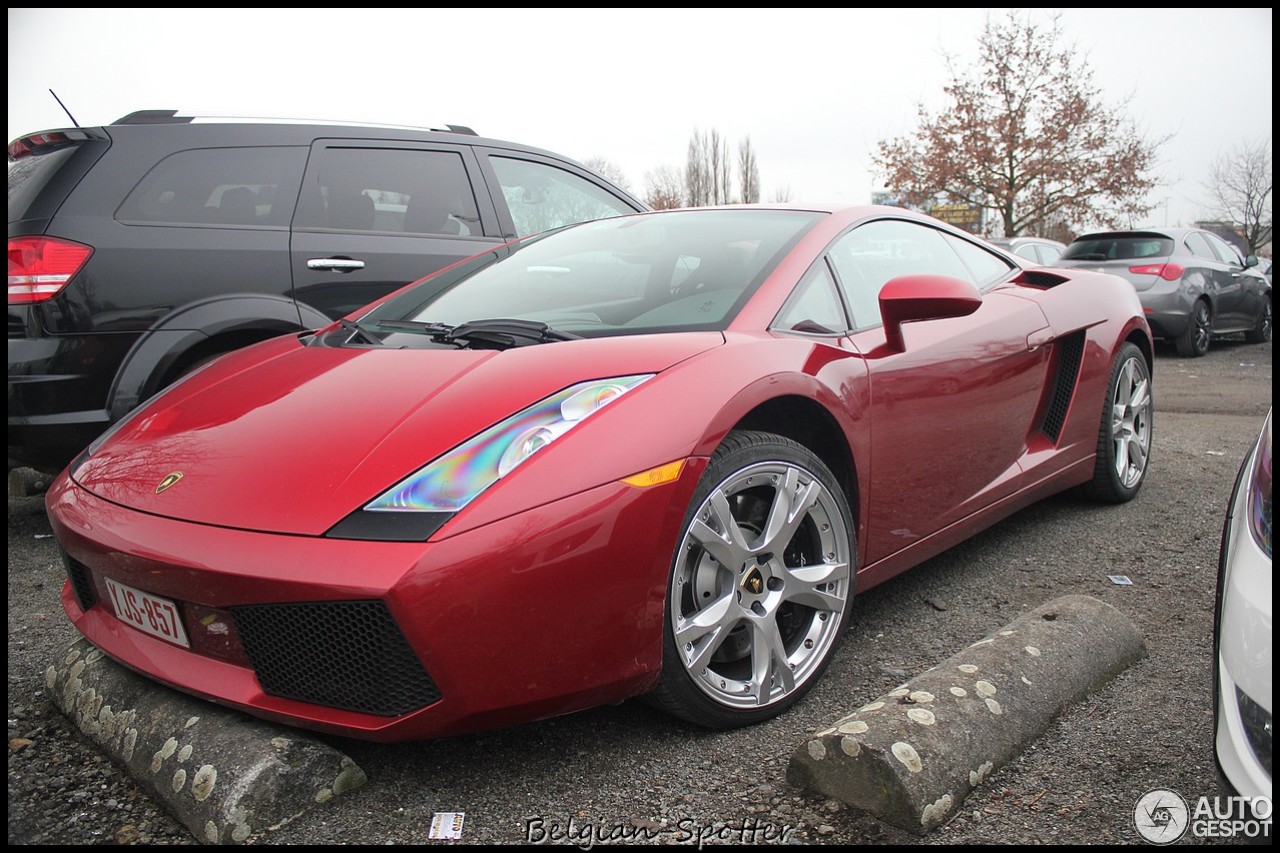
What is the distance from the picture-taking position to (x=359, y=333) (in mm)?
2740

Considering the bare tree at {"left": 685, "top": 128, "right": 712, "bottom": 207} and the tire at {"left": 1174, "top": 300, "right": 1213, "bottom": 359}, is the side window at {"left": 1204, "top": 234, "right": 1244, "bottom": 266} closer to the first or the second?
the tire at {"left": 1174, "top": 300, "right": 1213, "bottom": 359}

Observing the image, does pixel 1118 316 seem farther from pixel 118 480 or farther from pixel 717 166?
pixel 717 166

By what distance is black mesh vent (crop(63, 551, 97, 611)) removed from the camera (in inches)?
86.7

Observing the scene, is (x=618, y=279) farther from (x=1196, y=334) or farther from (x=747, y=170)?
(x=747, y=170)

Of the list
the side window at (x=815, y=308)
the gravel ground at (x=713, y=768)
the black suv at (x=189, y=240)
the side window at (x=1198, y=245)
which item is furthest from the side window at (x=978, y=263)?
the side window at (x=1198, y=245)

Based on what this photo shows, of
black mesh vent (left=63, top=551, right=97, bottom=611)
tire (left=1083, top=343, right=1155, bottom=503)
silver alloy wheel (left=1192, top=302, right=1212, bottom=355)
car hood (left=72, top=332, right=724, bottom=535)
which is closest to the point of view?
car hood (left=72, top=332, right=724, bottom=535)

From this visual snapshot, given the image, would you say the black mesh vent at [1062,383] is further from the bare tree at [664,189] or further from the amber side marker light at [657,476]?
the bare tree at [664,189]

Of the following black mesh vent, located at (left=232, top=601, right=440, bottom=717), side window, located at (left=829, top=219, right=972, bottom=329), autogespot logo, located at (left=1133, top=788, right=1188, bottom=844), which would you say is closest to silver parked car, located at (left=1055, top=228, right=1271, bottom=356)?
side window, located at (left=829, top=219, right=972, bottom=329)

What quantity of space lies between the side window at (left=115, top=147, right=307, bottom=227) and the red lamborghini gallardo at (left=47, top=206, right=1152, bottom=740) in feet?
3.80

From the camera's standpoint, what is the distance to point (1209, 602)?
2.96 m

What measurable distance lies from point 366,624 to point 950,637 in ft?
5.65

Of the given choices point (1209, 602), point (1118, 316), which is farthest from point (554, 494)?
point (1118, 316)

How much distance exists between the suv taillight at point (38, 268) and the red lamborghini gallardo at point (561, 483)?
0.99 metres

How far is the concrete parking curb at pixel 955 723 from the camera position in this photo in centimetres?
183
